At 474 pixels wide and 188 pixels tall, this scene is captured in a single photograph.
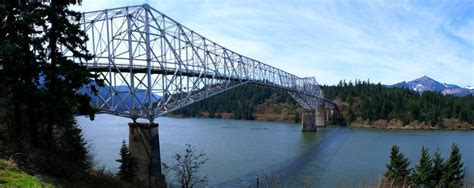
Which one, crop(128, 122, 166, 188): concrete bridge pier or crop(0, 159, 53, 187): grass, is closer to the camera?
crop(0, 159, 53, 187): grass

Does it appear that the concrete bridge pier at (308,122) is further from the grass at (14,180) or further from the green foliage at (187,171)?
the grass at (14,180)

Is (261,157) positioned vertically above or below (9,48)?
below

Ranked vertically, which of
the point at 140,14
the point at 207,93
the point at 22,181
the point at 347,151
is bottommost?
the point at 347,151

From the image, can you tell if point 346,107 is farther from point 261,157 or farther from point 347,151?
point 261,157

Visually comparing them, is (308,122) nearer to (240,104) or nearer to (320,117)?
(320,117)

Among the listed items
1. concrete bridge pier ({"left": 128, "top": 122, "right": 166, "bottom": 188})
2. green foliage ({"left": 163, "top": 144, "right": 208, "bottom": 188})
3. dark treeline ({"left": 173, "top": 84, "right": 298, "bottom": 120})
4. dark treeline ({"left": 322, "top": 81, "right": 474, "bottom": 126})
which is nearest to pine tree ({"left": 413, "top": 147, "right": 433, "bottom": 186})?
green foliage ({"left": 163, "top": 144, "right": 208, "bottom": 188})

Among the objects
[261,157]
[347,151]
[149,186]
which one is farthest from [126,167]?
[347,151]

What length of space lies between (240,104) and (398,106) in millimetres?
56162

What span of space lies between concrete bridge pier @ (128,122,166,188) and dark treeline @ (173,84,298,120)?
11350 cm

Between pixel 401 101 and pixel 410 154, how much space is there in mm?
80776

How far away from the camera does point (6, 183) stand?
8117 mm

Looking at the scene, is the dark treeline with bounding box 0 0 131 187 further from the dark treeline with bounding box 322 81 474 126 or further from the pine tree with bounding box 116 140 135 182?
the dark treeline with bounding box 322 81 474 126

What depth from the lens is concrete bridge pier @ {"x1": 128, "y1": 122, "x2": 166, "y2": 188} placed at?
27.1 m

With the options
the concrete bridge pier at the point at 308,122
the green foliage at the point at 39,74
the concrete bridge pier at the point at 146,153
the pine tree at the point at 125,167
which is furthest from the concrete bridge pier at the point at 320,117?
the green foliage at the point at 39,74
